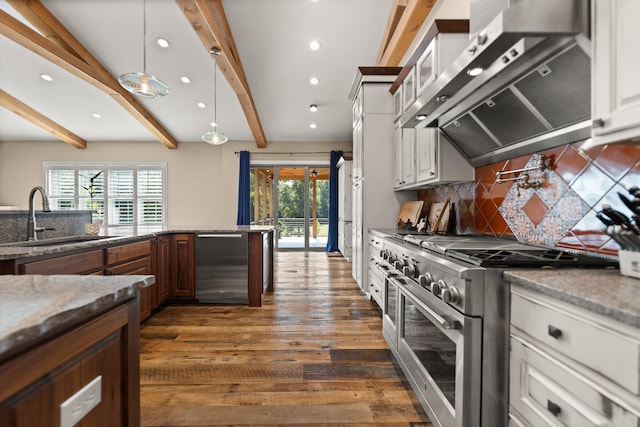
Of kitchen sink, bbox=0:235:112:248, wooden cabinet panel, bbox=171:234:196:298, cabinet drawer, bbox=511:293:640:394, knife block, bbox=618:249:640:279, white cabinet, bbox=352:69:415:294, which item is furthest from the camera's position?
white cabinet, bbox=352:69:415:294

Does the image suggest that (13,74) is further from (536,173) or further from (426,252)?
(536,173)

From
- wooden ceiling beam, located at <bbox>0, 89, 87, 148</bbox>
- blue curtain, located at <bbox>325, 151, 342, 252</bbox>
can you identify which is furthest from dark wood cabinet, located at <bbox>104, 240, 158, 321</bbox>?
wooden ceiling beam, located at <bbox>0, 89, 87, 148</bbox>

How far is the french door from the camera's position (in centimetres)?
761

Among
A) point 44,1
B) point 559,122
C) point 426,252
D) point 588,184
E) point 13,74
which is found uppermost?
point 44,1

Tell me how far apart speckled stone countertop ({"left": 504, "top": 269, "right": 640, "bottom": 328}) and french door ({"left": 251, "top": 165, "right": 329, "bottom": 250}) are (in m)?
6.66

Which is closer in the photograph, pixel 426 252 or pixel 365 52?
pixel 426 252

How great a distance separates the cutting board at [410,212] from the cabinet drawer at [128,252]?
2569mm

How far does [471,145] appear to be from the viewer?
2178mm

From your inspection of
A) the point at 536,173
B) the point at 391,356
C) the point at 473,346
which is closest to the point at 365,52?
the point at 536,173

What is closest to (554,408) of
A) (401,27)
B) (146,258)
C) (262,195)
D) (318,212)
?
(146,258)

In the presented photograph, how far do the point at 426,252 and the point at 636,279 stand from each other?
2.67 feet

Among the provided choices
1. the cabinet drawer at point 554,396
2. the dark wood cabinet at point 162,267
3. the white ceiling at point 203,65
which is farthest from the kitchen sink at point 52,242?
the white ceiling at point 203,65

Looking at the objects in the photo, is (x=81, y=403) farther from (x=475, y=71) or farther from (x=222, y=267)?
(x=222, y=267)

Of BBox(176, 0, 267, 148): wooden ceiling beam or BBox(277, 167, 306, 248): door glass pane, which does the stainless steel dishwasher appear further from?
BBox(277, 167, 306, 248): door glass pane
